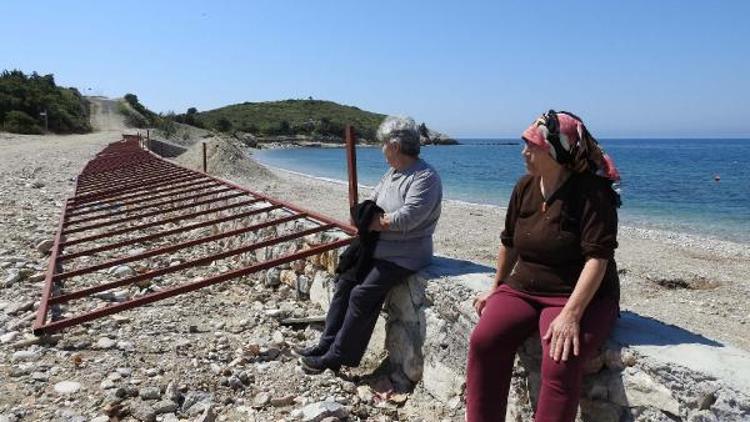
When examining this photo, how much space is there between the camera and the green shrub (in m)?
41.2

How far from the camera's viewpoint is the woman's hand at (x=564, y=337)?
Answer: 7.72ft

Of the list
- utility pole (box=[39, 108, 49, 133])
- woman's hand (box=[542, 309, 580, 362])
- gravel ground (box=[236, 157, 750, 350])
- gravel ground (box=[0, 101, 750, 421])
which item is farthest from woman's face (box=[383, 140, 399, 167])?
utility pole (box=[39, 108, 49, 133])

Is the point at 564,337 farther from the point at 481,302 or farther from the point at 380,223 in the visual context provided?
the point at 380,223

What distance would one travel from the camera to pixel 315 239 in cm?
550

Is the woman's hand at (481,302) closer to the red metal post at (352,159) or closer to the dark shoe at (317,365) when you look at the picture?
the dark shoe at (317,365)

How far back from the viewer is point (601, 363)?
2496 mm

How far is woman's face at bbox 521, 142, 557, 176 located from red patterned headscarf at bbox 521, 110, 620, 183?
0.04 metres

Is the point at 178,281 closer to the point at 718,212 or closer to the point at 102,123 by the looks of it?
the point at 718,212

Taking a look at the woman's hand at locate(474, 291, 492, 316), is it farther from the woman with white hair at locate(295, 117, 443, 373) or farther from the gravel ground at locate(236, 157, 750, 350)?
the gravel ground at locate(236, 157, 750, 350)

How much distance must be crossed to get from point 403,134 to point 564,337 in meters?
1.78

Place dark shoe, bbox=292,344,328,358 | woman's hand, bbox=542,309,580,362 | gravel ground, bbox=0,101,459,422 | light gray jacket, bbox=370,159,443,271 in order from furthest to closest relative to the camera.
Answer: dark shoe, bbox=292,344,328,358 < light gray jacket, bbox=370,159,443,271 < gravel ground, bbox=0,101,459,422 < woman's hand, bbox=542,309,580,362

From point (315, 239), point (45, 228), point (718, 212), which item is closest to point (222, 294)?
point (315, 239)

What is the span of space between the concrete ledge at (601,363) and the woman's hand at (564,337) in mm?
205

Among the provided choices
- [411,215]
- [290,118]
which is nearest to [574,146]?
[411,215]
